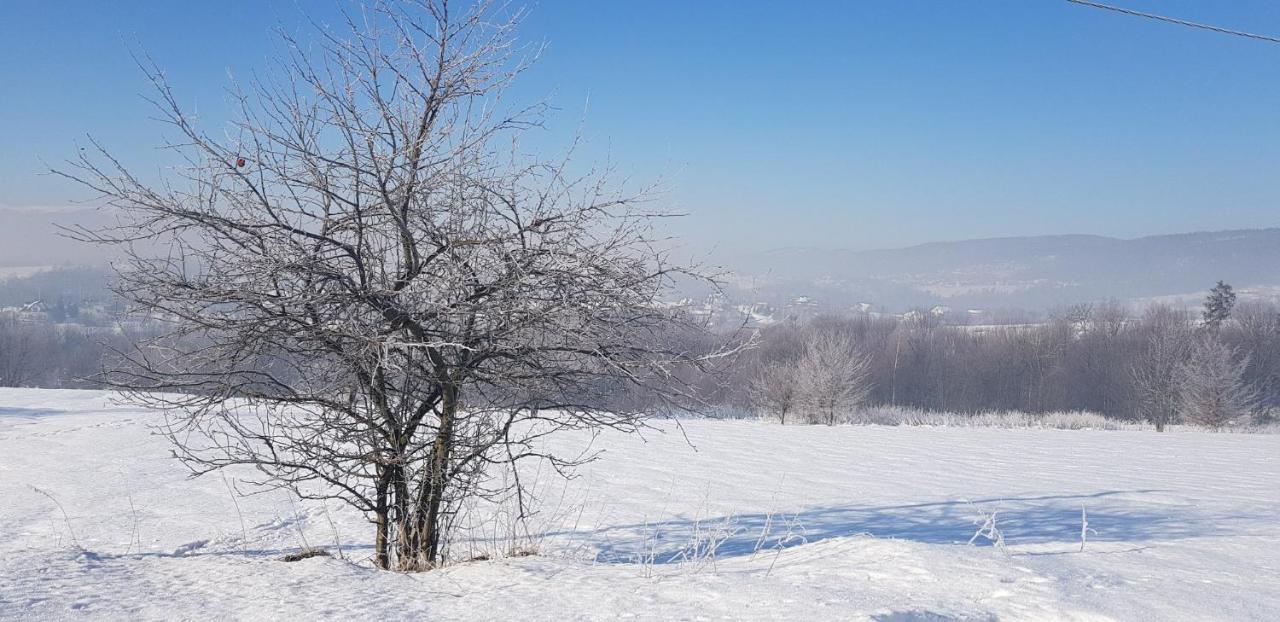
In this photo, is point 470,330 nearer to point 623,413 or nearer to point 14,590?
point 623,413

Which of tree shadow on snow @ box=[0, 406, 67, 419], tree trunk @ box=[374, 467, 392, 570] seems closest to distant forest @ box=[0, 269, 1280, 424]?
tree shadow on snow @ box=[0, 406, 67, 419]

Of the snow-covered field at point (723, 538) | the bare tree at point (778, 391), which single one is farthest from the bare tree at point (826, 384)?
the snow-covered field at point (723, 538)

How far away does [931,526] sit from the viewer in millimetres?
10891

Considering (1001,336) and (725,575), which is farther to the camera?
(1001,336)

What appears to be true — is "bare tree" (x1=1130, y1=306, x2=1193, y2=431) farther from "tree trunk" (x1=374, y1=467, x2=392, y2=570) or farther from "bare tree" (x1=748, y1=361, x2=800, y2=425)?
"tree trunk" (x1=374, y1=467, x2=392, y2=570)

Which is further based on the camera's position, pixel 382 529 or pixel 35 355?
pixel 35 355

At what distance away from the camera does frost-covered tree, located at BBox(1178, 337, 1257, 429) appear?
39781mm

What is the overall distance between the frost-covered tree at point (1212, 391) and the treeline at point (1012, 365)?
11.7ft

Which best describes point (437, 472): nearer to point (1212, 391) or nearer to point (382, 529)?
point (382, 529)

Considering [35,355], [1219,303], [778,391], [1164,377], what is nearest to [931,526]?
[778,391]

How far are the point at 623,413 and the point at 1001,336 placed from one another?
88.3 metres

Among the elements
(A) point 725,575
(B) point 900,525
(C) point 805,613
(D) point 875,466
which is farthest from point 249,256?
(D) point 875,466

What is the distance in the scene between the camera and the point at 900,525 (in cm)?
1099

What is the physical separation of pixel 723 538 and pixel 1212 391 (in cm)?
4477
